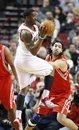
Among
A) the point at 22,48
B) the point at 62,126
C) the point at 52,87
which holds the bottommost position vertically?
the point at 62,126

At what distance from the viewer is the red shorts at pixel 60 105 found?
10.3 meters

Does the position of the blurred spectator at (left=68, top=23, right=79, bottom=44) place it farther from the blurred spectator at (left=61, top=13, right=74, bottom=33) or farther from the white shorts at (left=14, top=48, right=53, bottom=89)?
the white shorts at (left=14, top=48, right=53, bottom=89)

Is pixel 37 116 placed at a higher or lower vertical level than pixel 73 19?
lower

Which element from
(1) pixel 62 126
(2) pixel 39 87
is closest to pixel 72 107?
(1) pixel 62 126

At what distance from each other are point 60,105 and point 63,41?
5.52 metres

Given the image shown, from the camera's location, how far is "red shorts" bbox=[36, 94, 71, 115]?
10312mm

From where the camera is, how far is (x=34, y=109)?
11.0 meters

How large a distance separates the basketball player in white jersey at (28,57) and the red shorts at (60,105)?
1.30 ft

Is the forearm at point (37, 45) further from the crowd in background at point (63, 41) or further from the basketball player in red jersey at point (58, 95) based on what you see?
the crowd in background at point (63, 41)

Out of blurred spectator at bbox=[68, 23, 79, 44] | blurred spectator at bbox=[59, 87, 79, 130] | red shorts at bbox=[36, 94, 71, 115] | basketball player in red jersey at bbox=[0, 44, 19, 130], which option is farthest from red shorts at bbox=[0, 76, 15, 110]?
blurred spectator at bbox=[68, 23, 79, 44]

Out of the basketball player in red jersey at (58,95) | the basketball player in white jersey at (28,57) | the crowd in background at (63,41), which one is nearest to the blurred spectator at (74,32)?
the crowd in background at (63,41)

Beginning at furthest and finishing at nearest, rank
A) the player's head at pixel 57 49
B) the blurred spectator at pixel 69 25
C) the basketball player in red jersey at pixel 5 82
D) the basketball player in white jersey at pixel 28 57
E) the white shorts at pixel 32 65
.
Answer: the blurred spectator at pixel 69 25
the player's head at pixel 57 49
the white shorts at pixel 32 65
the basketball player in white jersey at pixel 28 57
the basketball player in red jersey at pixel 5 82

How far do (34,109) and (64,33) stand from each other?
5327 mm

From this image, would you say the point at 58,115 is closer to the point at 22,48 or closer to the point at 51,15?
the point at 22,48
